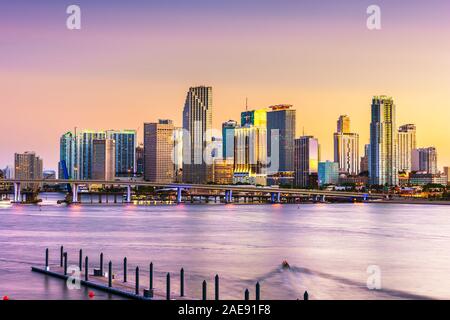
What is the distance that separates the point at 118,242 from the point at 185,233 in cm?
1923

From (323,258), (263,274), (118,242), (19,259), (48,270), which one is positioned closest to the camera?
(48,270)

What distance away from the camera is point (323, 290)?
4241cm

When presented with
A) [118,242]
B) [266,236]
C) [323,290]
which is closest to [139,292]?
[323,290]

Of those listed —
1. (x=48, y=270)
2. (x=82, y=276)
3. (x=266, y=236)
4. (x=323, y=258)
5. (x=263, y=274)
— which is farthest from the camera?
(x=266, y=236)

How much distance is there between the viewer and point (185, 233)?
9462 cm

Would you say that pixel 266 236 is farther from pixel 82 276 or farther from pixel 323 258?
pixel 82 276
